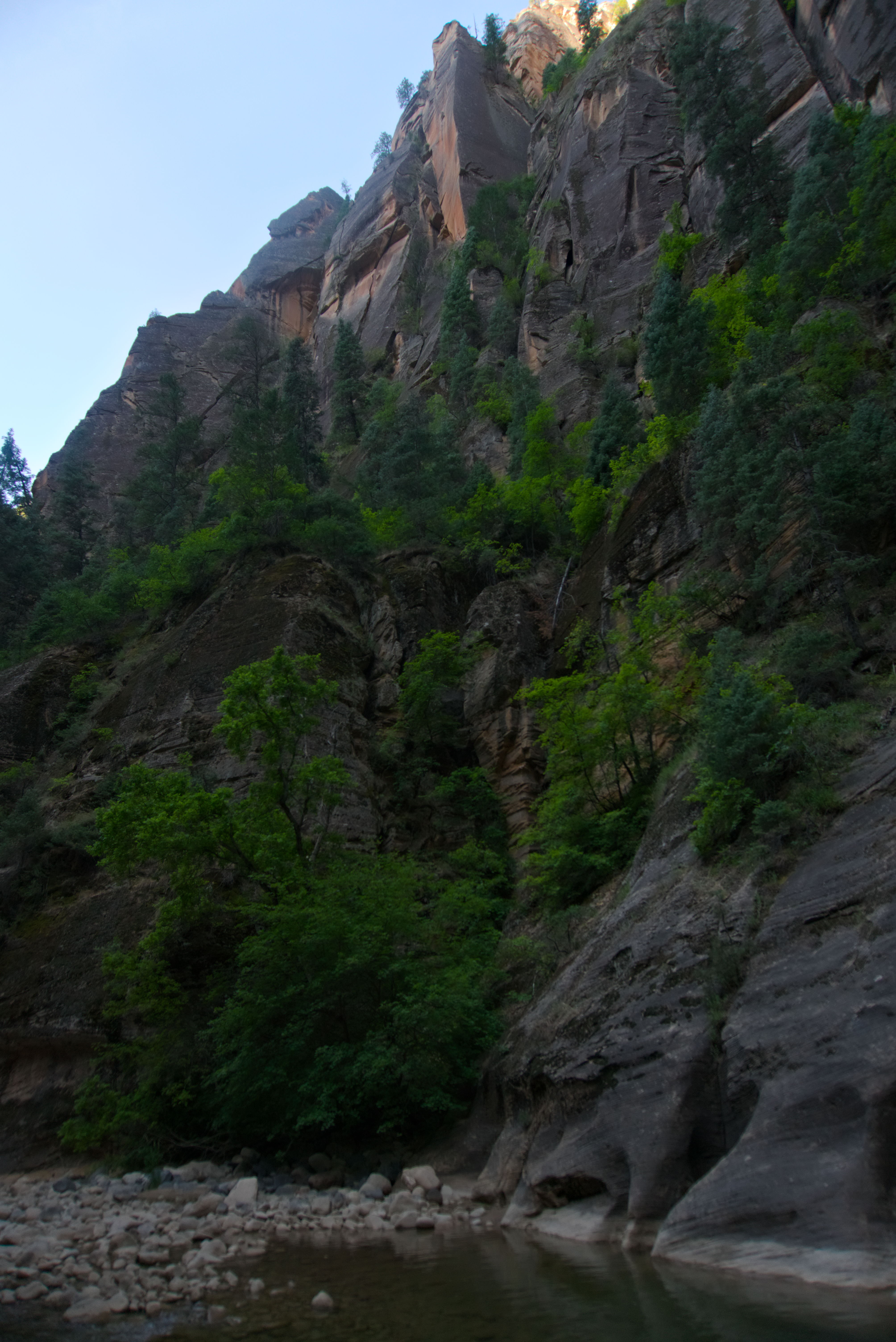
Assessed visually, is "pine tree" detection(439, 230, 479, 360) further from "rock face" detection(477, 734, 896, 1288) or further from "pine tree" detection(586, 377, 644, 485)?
"rock face" detection(477, 734, 896, 1288)

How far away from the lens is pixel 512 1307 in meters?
7.17

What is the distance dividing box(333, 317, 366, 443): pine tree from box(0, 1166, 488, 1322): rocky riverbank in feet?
144

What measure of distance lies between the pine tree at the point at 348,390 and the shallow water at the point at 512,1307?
47.5 metres

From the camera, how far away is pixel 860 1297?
617 cm

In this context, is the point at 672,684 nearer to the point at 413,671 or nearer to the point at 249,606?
the point at 413,671

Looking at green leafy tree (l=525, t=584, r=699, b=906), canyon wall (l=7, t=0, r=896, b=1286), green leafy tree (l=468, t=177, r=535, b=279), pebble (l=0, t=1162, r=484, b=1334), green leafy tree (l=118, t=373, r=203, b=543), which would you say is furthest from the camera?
green leafy tree (l=468, t=177, r=535, b=279)

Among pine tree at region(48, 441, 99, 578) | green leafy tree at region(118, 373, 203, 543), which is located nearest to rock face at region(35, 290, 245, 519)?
pine tree at region(48, 441, 99, 578)

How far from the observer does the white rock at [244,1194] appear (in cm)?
1256

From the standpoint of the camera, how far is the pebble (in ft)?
27.0

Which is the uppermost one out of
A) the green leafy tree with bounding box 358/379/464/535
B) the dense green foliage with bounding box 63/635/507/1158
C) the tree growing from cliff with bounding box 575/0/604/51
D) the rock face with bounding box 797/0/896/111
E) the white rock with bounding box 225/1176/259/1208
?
the tree growing from cliff with bounding box 575/0/604/51

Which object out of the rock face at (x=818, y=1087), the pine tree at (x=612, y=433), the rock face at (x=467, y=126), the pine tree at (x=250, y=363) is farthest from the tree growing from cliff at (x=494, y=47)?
the rock face at (x=818, y=1087)

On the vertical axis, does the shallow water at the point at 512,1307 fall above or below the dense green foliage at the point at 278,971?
below

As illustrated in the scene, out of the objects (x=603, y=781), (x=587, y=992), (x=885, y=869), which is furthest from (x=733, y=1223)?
(x=603, y=781)

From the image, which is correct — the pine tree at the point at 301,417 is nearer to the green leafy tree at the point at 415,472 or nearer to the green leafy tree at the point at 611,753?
the green leafy tree at the point at 415,472
